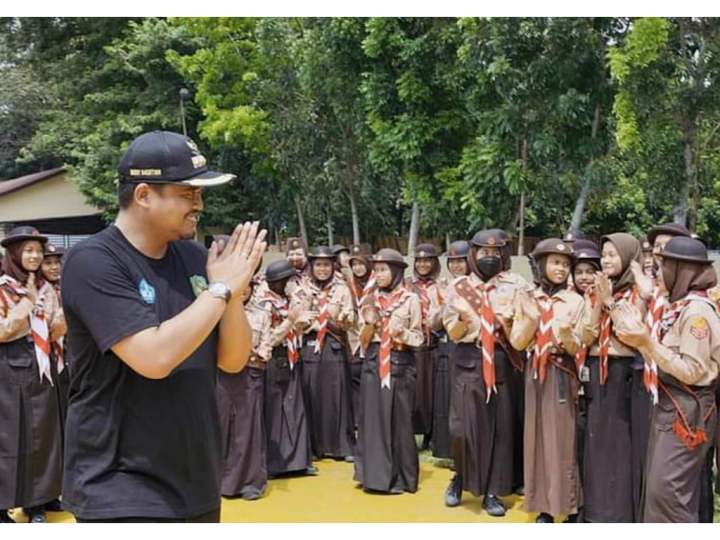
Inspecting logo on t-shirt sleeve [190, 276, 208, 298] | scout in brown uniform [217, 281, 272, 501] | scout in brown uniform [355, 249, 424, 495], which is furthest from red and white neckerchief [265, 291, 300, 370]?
logo on t-shirt sleeve [190, 276, 208, 298]

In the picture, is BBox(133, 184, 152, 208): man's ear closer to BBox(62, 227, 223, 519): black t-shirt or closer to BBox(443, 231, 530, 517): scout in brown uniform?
BBox(62, 227, 223, 519): black t-shirt

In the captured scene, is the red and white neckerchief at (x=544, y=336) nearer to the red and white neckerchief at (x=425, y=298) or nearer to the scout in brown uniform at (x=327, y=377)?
the red and white neckerchief at (x=425, y=298)

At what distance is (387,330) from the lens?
634 centimetres

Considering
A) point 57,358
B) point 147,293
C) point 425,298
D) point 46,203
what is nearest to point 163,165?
point 147,293

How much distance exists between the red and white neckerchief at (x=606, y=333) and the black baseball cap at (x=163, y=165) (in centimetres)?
332

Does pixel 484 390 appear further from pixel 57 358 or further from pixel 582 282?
pixel 57 358

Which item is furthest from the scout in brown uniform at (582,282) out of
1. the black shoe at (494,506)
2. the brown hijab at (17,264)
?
the brown hijab at (17,264)

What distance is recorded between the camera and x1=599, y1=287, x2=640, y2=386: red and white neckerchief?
5.03m

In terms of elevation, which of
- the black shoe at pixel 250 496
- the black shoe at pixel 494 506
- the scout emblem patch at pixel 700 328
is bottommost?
the black shoe at pixel 250 496

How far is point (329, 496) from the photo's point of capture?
257 inches

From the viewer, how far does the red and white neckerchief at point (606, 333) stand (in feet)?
16.5

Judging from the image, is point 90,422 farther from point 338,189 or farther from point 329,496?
point 338,189

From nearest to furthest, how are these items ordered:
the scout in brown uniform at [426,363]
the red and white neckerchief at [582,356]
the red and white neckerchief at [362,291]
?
the red and white neckerchief at [582,356]
the red and white neckerchief at [362,291]
the scout in brown uniform at [426,363]

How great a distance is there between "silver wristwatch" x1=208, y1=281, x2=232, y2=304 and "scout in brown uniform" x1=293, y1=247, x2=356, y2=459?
543cm
